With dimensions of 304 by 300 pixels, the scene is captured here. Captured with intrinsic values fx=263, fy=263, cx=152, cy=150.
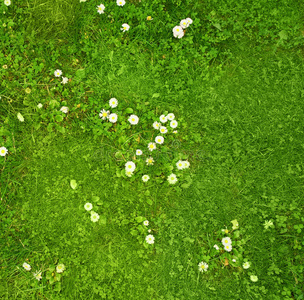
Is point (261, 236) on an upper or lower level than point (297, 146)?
lower

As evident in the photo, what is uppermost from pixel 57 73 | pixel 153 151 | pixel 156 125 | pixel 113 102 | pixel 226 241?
pixel 57 73

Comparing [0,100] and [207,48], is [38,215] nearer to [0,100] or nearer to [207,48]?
[0,100]

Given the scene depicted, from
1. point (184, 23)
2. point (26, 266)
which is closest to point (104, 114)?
point (184, 23)

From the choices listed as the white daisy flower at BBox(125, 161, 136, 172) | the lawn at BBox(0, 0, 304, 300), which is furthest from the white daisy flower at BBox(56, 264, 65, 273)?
the white daisy flower at BBox(125, 161, 136, 172)

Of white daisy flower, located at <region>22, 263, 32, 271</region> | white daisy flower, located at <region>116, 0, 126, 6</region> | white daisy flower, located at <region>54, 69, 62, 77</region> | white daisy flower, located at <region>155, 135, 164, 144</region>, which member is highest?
white daisy flower, located at <region>116, 0, 126, 6</region>

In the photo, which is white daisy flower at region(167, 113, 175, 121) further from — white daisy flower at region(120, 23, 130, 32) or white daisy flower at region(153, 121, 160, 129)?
white daisy flower at region(120, 23, 130, 32)

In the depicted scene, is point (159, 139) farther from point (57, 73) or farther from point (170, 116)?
point (57, 73)

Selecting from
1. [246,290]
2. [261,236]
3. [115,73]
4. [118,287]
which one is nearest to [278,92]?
[261,236]

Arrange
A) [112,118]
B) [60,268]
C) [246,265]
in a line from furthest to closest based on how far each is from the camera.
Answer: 1. [112,118]
2. [60,268]
3. [246,265]
